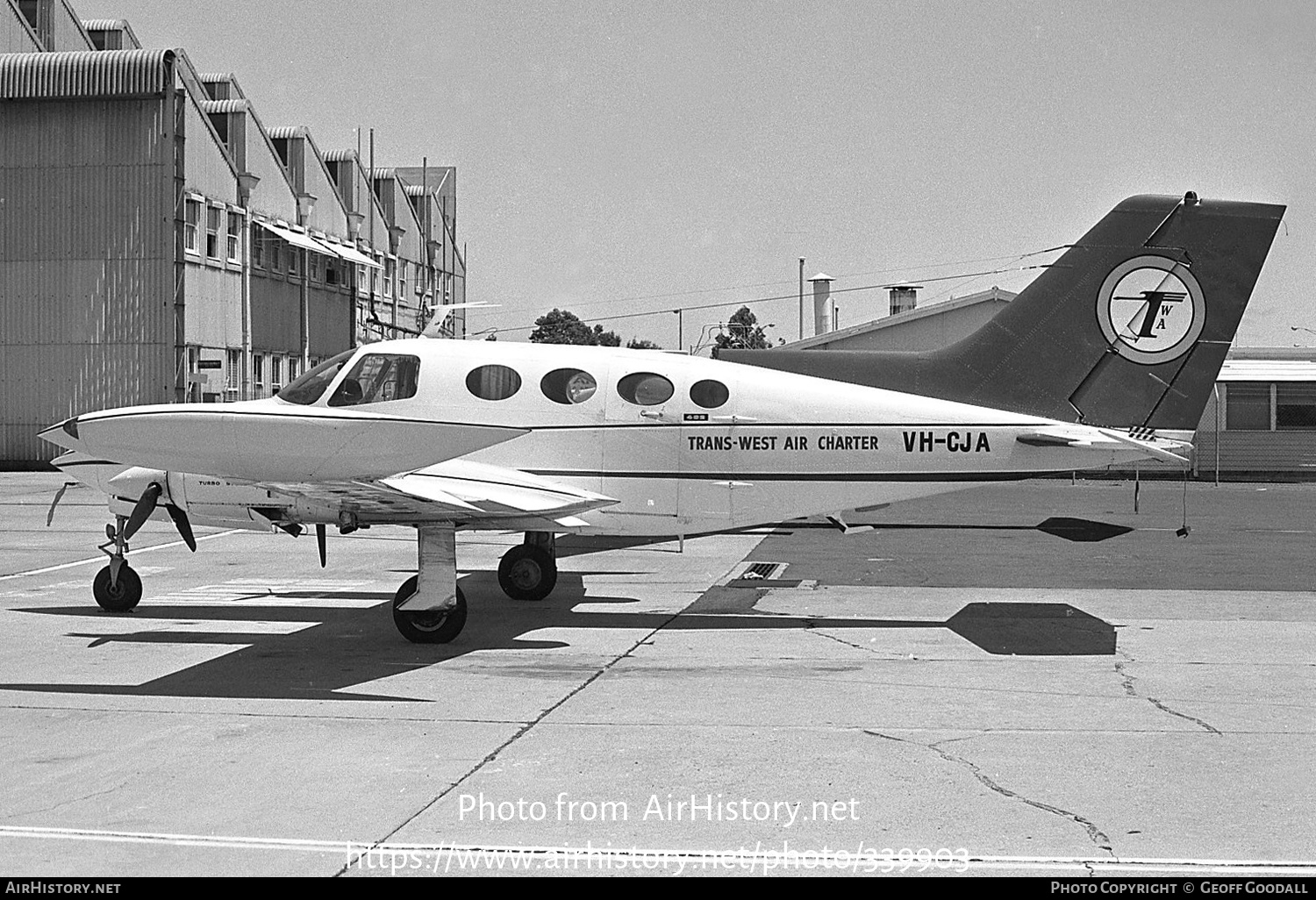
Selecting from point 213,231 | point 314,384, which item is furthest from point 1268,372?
point 314,384

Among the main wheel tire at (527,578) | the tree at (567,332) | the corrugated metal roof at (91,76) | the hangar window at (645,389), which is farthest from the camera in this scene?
the tree at (567,332)

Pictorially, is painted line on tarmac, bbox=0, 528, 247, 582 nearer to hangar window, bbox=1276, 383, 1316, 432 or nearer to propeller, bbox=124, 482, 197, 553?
propeller, bbox=124, 482, 197, 553

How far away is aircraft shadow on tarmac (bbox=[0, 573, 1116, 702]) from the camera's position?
401 inches

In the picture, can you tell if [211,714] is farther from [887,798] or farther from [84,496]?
[84,496]

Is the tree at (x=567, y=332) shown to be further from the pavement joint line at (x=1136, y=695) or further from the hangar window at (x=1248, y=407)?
the pavement joint line at (x=1136, y=695)

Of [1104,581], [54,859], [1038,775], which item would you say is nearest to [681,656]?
[1038,775]

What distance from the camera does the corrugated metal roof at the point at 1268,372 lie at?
4181 centimetres

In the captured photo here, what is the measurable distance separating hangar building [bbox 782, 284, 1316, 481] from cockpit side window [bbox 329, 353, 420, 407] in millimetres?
28511

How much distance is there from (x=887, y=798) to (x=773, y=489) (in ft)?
20.8

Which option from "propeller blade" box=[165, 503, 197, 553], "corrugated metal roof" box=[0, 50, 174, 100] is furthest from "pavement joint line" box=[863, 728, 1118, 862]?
"corrugated metal roof" box=[0, 50, 174, 100]

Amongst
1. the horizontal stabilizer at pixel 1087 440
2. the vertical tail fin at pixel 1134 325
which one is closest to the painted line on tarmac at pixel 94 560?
the vertical tail fin at pixel 1134 325

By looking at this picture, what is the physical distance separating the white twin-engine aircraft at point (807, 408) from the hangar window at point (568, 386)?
0.7 inches

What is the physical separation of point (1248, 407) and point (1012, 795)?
38.8 metres

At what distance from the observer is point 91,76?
122 feet
